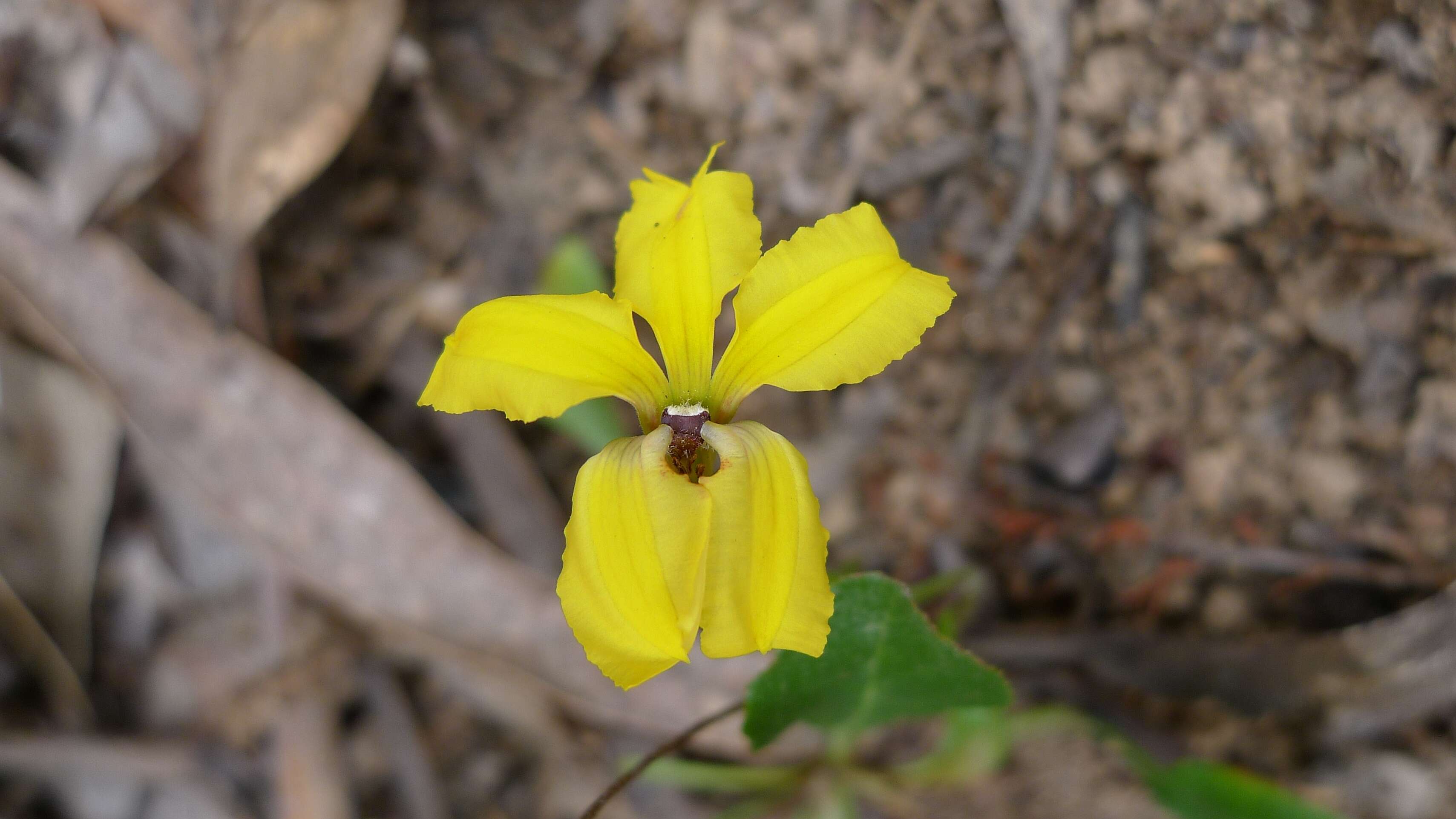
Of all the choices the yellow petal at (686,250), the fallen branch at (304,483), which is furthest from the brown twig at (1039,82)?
the fallen branch at (304,483)

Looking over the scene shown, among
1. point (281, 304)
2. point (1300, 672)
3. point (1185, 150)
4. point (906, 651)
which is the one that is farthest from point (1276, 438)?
point (281, 304)

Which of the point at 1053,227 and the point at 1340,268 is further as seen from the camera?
the point at 1053,227

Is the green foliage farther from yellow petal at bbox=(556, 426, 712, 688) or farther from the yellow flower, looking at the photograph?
yellow petal at bbox=(556, 426, 712, 688)

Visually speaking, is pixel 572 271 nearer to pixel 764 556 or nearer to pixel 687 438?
pixel 687 438

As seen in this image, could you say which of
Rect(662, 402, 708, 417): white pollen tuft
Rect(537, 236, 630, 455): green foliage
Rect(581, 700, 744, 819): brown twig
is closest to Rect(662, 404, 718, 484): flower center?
Rect(662, 402, 708, 417): white pollen tuft

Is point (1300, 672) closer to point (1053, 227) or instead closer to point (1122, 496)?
point (1122, 496)

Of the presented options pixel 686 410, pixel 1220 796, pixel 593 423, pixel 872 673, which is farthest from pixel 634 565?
pixel 1220 796
